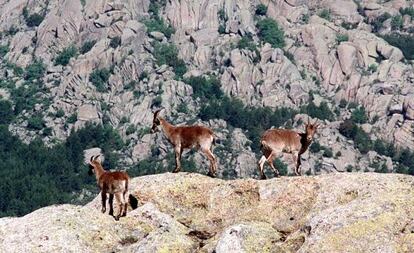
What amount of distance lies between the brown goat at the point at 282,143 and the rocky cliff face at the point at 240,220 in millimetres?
4044

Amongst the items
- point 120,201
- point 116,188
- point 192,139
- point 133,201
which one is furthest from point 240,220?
point 192,139

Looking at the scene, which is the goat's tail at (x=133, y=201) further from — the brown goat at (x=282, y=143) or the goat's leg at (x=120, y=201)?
the brown goat at (x=282, y=143)

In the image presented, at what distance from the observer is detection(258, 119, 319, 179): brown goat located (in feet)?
118

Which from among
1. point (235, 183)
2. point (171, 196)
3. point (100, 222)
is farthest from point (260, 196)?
point (100, 222)

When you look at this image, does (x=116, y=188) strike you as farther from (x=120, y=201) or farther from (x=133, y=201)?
(x=133, y=201)

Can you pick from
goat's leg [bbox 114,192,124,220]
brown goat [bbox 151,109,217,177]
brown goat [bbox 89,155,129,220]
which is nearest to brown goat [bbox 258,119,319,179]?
brown goat [bbox 151,109,217,177]

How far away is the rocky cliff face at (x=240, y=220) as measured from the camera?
26078 mm

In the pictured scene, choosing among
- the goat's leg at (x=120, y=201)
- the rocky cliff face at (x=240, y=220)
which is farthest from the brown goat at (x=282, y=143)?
the goat's leg at (x=120, y=201)

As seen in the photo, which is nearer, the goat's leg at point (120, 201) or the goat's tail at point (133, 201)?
the goat's leg at point (120, 201)

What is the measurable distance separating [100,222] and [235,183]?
195 inches

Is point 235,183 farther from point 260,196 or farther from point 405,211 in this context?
point 405,211

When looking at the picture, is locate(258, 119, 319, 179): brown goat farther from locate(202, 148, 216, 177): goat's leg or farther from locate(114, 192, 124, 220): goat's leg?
locate(114, 192, 124, 220): goat's leg

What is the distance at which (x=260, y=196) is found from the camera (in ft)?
101

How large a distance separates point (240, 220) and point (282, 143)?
6.89 metres
